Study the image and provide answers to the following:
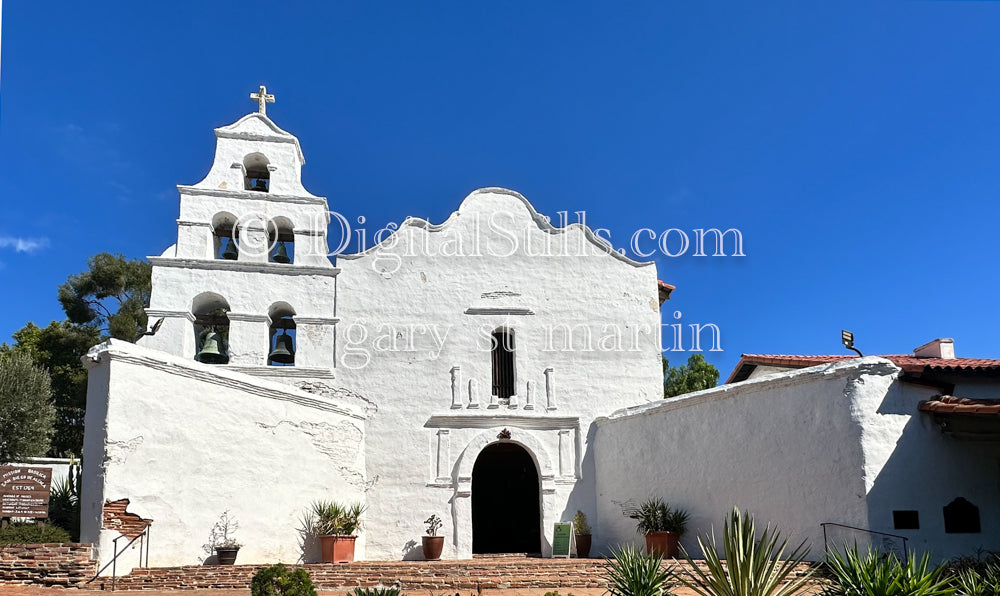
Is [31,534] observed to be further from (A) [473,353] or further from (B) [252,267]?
(A) [473,353]

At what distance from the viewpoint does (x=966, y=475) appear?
510 inches

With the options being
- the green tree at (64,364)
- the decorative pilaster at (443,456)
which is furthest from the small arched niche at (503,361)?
the green tree at (64,364)

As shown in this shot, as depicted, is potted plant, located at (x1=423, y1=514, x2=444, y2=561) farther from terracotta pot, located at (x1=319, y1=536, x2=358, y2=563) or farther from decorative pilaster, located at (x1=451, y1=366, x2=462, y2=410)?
decorative pilaster, located at (x1=451, y1=366, x2=462, y2=410)

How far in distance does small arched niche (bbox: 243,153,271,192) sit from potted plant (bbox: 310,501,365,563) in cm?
756

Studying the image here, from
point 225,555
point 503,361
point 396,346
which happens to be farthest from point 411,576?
point 503,361

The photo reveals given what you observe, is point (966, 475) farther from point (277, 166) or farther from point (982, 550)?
point (277, 166)

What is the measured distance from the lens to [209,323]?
17828mm

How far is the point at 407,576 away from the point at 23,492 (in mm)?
6352

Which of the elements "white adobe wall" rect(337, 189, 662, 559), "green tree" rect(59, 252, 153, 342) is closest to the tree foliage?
"green tree" rect(59, 252, 153, 342)

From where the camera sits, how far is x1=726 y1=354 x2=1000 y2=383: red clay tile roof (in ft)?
44.1

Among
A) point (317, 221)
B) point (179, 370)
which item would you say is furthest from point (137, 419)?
point (317, 221)

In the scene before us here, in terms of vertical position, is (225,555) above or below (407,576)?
above

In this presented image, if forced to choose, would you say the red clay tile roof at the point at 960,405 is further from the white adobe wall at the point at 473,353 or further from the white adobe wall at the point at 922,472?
the white adobe wall at the point at 473,353

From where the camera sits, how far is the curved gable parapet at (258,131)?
18156 mm
